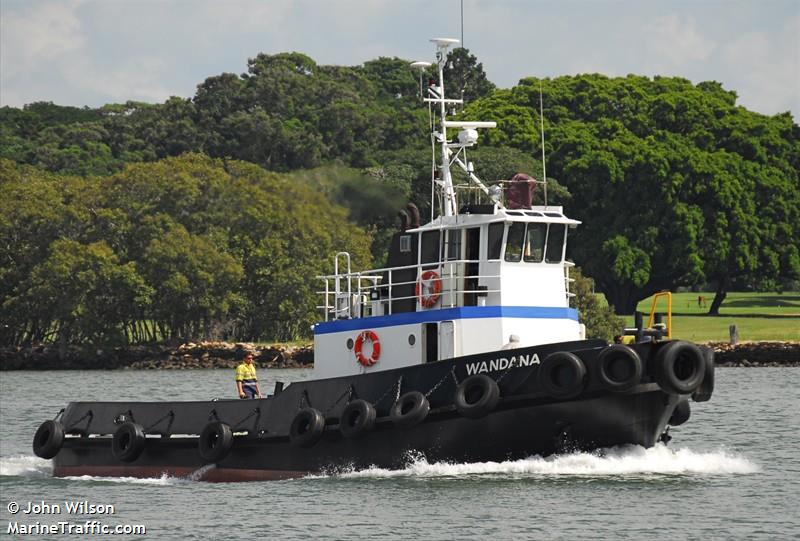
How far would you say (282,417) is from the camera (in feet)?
75.3

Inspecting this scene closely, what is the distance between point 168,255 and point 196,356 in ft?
14.1

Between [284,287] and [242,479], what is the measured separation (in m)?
39.2

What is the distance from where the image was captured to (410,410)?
21.4 metres

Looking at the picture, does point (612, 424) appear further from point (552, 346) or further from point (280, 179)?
point (280, 179)

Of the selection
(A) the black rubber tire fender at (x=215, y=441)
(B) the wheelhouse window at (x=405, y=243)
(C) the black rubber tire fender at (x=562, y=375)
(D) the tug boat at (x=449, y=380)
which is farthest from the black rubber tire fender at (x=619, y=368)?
(A) the black rubber tire fender at (x=215, y=441)

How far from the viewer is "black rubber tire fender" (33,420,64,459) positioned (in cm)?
2523

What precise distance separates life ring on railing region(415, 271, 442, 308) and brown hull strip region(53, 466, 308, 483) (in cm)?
318

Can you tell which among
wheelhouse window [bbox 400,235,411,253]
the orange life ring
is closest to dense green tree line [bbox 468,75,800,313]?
wheelhouse window [bbox 400,235,411,253]

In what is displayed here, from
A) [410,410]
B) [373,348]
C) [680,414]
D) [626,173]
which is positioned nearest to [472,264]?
[373,348]

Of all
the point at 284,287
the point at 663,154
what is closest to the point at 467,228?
the point at 284,287

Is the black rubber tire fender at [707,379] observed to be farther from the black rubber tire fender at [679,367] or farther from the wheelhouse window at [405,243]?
the wheelhouse window at [405,243]

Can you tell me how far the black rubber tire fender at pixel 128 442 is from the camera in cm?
2409

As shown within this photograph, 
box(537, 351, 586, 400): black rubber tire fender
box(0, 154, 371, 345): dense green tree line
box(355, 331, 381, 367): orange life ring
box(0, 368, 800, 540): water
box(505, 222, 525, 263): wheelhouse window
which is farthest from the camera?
box(0, 154, 371, 345): dense green tree line

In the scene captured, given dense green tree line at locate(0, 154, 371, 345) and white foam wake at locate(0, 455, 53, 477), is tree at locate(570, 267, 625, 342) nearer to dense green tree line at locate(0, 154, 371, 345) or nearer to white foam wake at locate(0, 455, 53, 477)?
dense green tree line at locate(0, 154, 371, 345)
